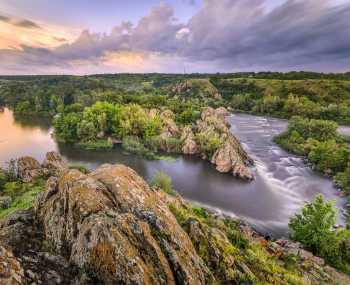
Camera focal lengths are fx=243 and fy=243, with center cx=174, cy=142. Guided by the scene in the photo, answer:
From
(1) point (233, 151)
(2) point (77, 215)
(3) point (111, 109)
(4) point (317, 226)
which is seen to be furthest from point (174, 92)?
(2) point (77, 215)

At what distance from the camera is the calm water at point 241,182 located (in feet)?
110

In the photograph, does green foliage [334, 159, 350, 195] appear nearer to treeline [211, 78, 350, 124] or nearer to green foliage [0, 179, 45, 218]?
green foliage [0, 179, 45, 218]

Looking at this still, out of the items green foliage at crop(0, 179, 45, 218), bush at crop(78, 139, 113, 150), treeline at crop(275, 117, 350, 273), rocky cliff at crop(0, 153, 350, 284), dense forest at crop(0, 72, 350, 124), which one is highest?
rocky cliff at crop(0, 153, 350, 284)

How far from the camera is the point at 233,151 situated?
4850 cm

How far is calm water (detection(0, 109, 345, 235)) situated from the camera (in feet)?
110

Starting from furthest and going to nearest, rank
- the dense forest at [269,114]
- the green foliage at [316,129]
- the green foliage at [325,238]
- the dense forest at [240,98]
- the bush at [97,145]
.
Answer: the dense forest at [240,98] < the green foliage at [316,129] < the bush at [97,145] < the dense forest at [269,114] < the green foliage at [325,238]

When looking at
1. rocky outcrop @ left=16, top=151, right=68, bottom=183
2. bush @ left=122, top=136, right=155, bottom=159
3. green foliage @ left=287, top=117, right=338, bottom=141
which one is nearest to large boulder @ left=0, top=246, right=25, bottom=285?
rocky outcrop @ left=16, top=151, right=68, bottom=183

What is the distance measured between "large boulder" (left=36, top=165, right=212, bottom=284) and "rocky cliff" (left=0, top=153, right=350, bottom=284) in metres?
0.02

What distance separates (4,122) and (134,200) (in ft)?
324

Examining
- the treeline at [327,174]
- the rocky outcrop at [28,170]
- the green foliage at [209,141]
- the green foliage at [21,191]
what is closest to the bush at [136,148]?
the green foliage at [209,141]

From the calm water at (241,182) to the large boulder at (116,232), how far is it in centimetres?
2342

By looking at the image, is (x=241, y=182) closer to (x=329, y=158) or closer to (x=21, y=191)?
(x=329, y=158)

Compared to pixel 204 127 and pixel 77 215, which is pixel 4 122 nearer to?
pixel 204 127

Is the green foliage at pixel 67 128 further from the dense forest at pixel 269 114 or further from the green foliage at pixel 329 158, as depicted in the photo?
the green foliage at pixel 329 158
